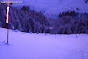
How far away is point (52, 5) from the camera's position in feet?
40.2

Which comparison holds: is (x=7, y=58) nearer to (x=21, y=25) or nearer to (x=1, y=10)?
(x=21, y=25)

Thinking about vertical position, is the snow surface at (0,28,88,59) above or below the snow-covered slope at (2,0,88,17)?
below

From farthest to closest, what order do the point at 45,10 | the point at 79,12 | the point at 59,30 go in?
the point at 45,10 → the point at 79,12 → the point at 59,30

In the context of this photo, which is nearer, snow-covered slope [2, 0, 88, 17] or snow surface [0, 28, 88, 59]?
snow surface [0, 28, 88, 59]

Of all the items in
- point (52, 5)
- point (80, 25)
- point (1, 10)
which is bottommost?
point (80, 25)

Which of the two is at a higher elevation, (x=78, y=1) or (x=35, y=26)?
(x=78, y=1)

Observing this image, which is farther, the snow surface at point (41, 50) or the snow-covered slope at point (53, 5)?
the snow-covered slope at point (53, 5)

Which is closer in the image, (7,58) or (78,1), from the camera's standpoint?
(7,58)

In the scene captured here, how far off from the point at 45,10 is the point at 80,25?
582 centimetres

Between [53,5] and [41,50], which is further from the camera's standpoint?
[53,5]

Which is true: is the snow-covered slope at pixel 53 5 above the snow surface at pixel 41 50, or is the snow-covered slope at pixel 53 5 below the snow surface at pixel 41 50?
above

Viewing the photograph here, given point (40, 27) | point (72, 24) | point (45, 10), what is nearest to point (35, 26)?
point (40, 27)

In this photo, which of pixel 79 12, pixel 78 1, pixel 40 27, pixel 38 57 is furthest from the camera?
pixel 78 1

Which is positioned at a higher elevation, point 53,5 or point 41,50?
point 53,5
